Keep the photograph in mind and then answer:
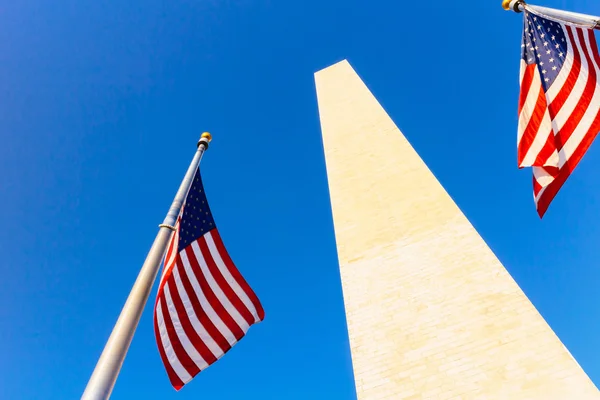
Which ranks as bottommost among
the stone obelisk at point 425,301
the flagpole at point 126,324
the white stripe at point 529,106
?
the stone obelisk at point 425,301

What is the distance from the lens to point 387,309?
8.60 metres

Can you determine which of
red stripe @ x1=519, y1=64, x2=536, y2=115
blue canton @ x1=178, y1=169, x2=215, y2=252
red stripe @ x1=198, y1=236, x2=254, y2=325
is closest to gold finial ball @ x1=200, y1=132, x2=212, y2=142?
blue canton @ x1=178, y1=169, x2=215, y2=252

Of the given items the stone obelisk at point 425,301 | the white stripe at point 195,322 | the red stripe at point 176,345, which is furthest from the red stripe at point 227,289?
the stone obelisk at point 425,301

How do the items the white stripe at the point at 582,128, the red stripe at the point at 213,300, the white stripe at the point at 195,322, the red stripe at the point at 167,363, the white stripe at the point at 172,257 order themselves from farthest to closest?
the white stripe at the point at 582,128 < the red stripe at the point at 213,300 < the white stripe at the point at 195,322 < the white stripe at the point at 172,257 < the red stripe at the point at 167,363

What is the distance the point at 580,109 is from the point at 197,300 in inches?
220

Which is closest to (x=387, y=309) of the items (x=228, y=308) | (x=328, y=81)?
(x=228, y=308)

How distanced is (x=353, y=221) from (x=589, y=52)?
6.27 m

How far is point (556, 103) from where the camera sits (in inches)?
225

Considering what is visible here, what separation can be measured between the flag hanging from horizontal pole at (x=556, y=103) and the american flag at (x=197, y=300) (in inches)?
169

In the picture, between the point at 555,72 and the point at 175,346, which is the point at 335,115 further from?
the point at 175,346

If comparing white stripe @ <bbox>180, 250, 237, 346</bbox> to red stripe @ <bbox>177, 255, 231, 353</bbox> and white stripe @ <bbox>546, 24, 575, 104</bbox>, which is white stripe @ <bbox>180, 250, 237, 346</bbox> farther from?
white stripe @ <bbox>546, 24, 575, 104</bbox>

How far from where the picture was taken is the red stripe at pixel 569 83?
18.4ft

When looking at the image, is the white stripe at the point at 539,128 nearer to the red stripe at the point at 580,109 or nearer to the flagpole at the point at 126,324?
the red stripe at the point at 580,109

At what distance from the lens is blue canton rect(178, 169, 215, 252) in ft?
17.5
